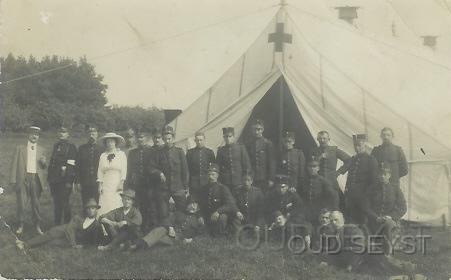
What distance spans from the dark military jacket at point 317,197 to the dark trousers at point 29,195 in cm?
282

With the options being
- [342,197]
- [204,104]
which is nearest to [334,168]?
[342,197]

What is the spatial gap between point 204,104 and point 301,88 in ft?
3.92

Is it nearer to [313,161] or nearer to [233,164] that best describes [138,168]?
[233,164]

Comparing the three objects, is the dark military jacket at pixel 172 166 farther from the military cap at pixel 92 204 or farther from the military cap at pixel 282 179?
the military cap at pixel 282 179

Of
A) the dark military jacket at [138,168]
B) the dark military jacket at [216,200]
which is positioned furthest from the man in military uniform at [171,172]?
the dark military jacket at [216,200]

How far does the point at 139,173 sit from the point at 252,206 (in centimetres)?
126

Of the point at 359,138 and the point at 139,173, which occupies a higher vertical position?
the point at 359,138

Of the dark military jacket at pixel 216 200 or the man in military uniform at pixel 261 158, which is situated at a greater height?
the man in military uniform at pixel 261 158

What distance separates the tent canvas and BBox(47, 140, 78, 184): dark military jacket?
1.22 m

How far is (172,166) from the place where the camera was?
5008 mm

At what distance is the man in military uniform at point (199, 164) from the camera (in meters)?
5.11

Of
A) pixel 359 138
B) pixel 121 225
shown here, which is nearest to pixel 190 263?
pixel 121 225

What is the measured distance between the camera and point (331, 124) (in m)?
5.20

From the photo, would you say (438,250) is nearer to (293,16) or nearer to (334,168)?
(334,168)
